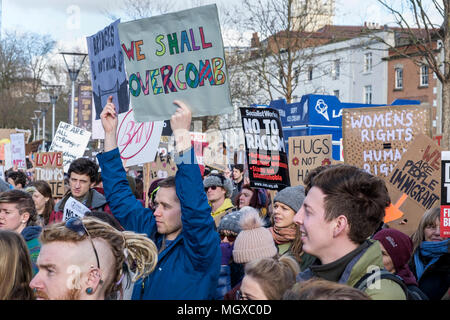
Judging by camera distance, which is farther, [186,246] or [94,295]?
[186,246]

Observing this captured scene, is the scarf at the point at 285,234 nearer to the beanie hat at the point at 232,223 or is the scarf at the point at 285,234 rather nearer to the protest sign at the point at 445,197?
the beanie hat at the point at 232,223

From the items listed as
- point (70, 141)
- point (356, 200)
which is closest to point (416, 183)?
point (356, 200)

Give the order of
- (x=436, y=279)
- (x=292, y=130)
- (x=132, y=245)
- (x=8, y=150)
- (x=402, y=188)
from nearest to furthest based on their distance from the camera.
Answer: (x=132, y=245), (x=436, y=279), (x=402, y=188), (x=292, y=130), (x=8, y=150)

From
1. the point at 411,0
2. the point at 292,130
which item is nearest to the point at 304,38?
the point at 411,0

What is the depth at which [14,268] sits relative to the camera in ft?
9.70

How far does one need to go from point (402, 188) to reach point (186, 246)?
3056mm

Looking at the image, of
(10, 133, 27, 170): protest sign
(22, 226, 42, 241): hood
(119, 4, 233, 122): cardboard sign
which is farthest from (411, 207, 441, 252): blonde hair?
(10, 133, 27, 170): protest sign

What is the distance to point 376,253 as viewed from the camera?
2.67m

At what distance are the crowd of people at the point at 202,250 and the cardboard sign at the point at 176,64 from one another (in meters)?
0.20

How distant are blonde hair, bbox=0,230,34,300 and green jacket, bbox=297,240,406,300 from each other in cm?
128

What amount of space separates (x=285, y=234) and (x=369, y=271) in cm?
197

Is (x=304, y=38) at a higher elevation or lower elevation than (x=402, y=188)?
higher

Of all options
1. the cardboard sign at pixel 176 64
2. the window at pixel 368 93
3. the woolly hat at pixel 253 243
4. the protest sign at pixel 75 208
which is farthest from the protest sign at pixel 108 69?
the window at pixel 368 93
